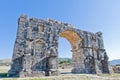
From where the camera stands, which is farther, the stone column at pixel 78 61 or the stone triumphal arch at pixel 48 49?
the stone column at pixel 78 61

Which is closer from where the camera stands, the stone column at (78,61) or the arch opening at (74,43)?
the stone column at (78,61)

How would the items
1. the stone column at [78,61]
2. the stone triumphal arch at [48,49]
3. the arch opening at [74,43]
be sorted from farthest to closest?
1. the arch opening at [74,43]
2. the stone column at [78,61]
3. the stone triumphal arch at [48,49]

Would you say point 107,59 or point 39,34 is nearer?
point 39,34

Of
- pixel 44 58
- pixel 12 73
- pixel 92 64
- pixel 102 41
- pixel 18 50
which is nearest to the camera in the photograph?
pixel 12 73

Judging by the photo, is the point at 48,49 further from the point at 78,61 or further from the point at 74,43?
the point at 78,61

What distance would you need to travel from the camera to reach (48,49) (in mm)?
14195

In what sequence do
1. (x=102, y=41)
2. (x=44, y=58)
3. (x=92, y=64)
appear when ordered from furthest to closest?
(x=102, y=41), (x=92, y=64), (x=44, y=58)

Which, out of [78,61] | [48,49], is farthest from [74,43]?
[48,49]

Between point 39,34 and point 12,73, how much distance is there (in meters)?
4.76

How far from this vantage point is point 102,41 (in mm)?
19109

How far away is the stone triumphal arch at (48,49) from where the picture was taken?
12.6 meters

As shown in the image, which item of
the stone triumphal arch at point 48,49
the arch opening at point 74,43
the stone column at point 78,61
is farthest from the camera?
the arch opening at point 74,43

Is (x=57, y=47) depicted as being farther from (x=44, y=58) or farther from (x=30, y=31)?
(x=30, y=31)

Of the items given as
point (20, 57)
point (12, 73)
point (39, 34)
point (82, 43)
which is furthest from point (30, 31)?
point (82, 43)
